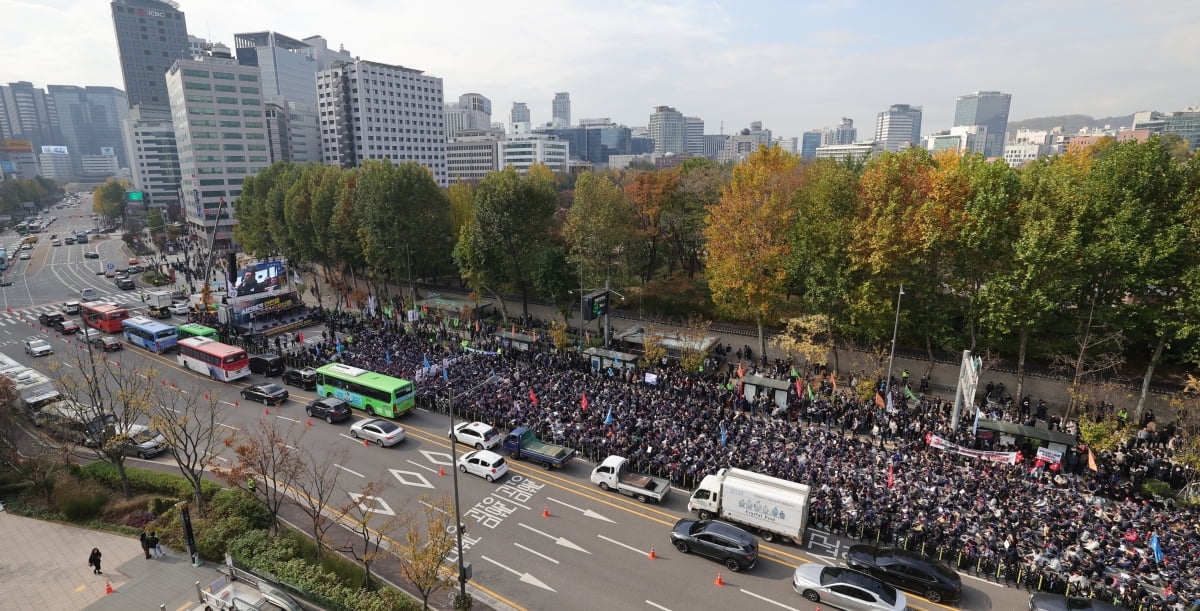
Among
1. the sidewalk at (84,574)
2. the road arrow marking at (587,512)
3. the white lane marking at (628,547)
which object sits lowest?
the sidewalk at (84,574)

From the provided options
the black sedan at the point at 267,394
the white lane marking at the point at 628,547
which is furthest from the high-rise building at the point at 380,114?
the white lane marking at the point at 628,547

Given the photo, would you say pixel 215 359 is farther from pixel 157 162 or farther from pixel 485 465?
pixel 157 162

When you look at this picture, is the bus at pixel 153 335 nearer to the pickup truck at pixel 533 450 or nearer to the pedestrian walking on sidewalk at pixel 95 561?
the pedestrian walking on sidewalk at pixel 95 561

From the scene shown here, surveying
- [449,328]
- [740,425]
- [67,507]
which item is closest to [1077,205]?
[740,425]

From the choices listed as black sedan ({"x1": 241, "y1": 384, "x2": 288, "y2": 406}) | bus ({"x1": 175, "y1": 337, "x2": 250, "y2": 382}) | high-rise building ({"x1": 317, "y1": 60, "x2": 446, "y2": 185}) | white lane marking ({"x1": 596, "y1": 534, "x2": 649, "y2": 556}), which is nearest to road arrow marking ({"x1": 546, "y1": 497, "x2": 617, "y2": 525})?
white lane marking ({"x1": 596, "y1": 534, "x2": 649, "y2": 556})

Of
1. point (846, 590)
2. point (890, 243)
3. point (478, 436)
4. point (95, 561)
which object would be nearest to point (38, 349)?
point (95, 561)

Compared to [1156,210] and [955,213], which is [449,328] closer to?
[955,213]
